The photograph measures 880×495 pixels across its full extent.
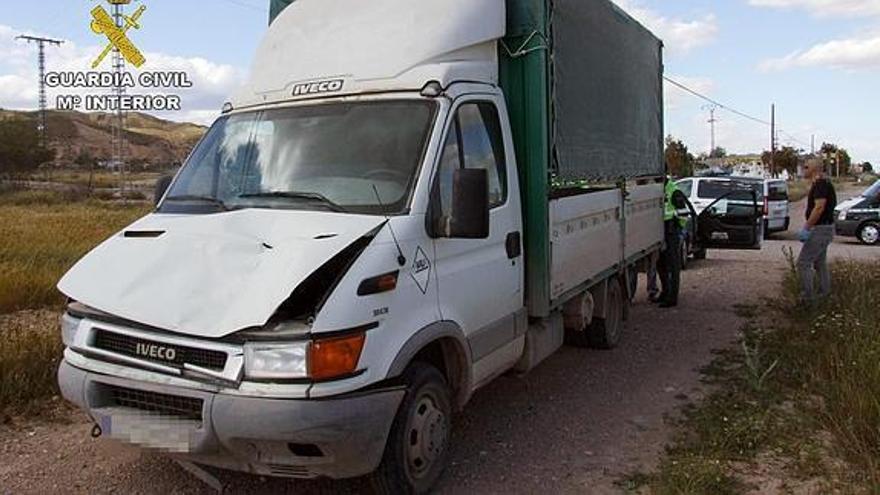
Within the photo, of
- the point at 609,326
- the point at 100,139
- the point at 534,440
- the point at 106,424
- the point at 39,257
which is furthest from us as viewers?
the point at 100,139

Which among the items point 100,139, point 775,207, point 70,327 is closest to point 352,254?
point 70,327

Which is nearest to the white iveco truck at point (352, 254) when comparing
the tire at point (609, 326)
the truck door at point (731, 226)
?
the tire at point (609, 326)

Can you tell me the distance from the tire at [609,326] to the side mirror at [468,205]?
3.86 metres

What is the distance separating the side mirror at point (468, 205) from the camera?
3871 mm

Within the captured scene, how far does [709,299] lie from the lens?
10773 mm

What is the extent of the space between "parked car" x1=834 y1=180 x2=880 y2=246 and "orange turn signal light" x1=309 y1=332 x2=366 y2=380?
779 inches

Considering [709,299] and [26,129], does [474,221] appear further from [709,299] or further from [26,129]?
[26,129]

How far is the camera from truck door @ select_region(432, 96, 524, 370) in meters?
4.25

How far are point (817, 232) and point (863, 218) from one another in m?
12.8

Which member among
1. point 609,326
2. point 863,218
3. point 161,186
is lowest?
point 609,326

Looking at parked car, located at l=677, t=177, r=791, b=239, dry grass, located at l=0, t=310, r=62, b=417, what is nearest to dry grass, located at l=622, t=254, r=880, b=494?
dry grass, located at l=0, t=310, r=62, b=417

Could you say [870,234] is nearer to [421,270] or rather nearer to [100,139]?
[421,270]

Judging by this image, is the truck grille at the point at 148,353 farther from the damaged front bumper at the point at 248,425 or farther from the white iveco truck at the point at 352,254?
the damaged front bumper at the point at 248,425

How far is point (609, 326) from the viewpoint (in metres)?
7.65
